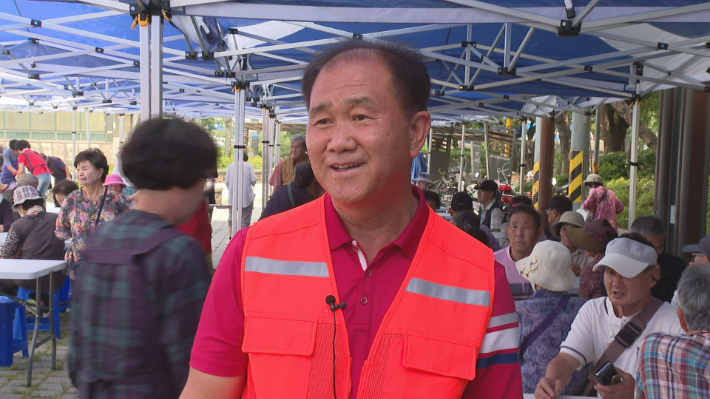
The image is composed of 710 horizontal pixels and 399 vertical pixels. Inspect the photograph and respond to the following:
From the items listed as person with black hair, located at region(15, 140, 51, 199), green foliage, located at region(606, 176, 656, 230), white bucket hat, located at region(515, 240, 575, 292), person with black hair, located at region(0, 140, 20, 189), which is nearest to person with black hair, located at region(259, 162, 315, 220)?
white bucket hat, located at region(515, 240, 575, 292)

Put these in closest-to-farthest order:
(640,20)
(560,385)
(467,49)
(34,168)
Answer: (560,385), (640,20), (467,49), (34,168)

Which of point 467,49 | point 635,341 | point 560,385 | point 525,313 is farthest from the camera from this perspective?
point 467,49

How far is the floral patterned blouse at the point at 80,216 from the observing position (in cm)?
511

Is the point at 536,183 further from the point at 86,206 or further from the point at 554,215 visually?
the point at 86,206

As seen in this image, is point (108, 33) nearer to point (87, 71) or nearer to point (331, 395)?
point (87, 71)

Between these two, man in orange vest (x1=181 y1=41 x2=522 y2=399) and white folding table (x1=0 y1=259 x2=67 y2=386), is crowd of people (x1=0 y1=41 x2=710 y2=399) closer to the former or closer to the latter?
man in orange vest (x1=181 y1=41 x2=522 y2=399)

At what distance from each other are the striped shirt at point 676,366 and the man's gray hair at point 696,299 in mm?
47

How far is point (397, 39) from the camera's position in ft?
5.55

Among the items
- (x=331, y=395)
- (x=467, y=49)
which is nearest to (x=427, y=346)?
(x=331, y=395)

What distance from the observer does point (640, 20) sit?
4.68m

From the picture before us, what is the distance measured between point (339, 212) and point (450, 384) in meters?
0.44

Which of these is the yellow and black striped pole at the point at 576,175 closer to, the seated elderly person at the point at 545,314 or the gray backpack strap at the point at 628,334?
the seated elderly person at the point at 545,314

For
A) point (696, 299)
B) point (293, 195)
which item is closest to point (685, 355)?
point (696, 299)

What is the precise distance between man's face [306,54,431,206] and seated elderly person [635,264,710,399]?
164cm
